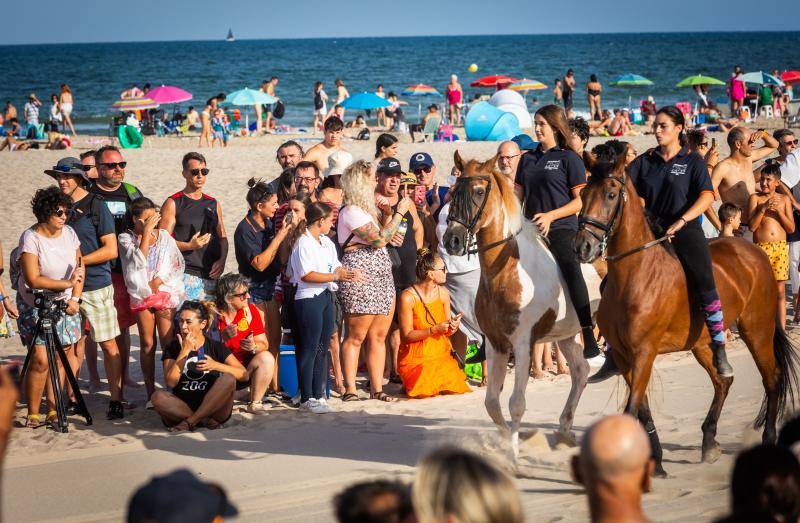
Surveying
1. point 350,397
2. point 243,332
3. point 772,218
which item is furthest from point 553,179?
point 772,218

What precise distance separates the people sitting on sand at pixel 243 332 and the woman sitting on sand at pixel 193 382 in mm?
245

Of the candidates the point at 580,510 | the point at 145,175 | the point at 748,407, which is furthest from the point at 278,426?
the point at 145,175

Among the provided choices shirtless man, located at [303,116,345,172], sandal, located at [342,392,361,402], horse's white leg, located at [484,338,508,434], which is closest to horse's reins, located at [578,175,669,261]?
horse's white leg, located at [484,338,508,434]

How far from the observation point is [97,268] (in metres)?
8.58

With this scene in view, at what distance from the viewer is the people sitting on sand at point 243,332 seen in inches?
335

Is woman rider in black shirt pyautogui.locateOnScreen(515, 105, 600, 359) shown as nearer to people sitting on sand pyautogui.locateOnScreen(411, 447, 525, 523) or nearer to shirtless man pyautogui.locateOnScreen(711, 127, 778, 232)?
shirtless man pyautogui.locateOnScreen(711, 127, 778, 232)

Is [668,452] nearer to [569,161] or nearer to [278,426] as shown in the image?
[569,161]

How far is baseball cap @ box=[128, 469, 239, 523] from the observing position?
3041 mm

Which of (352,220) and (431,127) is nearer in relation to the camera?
(352,220)

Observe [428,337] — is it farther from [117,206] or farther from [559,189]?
[117,206]

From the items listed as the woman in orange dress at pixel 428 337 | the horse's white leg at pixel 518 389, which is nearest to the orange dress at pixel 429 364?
the woman in orange dress at pixel 428 337

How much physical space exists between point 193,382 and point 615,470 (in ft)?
18.8

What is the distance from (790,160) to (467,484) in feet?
34.0

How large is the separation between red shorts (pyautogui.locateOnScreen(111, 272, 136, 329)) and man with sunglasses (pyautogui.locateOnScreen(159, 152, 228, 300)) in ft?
1.83
